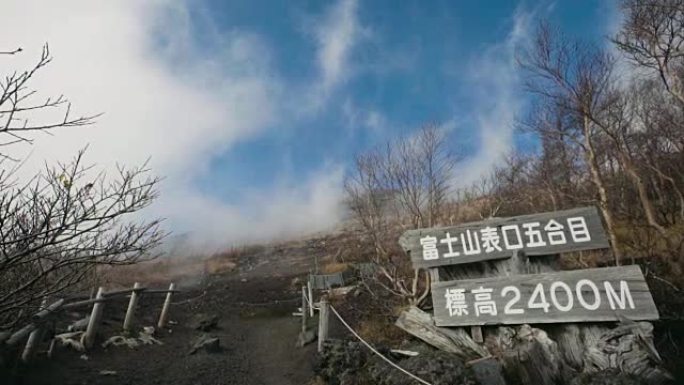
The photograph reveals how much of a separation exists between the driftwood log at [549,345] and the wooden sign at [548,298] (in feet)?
0.65

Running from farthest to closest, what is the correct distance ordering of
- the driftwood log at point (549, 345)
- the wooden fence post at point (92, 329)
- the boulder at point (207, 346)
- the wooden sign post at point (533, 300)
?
the boulder at point (207, 346), the wooden fence post at point (92, 329), the wooden sign post at point (533, 300), the driftwood log at point (549, 345)

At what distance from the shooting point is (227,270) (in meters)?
31.4

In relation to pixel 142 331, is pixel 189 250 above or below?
above

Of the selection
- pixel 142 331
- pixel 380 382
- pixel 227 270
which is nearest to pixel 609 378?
pixel 380 382

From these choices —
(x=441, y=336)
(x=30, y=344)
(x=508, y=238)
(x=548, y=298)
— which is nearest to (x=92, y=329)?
(x=30, y=344)

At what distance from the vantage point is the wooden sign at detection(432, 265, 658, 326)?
479cm

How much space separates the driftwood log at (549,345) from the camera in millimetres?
4527

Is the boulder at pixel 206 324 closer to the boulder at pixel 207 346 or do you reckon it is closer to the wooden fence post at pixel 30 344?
the boulder at pixel 207 346

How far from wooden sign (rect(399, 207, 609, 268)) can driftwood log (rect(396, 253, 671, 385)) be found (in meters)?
0.24

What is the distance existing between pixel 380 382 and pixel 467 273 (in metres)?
2.20

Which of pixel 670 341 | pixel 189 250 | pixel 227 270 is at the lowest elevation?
pixel 670 341

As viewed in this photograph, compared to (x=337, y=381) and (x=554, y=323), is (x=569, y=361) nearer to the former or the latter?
(x=554, y=323)

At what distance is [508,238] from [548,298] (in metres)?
1.00

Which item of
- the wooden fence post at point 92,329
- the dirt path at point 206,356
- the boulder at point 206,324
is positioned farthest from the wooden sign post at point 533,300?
the boulder at point 206,324
